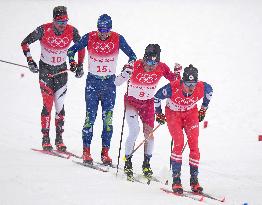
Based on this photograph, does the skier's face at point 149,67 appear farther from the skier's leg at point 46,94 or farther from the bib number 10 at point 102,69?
the skier's leg at point 46,94

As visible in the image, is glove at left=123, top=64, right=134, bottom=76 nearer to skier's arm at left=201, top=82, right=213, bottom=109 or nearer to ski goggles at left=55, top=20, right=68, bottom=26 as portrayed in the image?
skier's arm at left=201, top=82, right=213, bottom=109

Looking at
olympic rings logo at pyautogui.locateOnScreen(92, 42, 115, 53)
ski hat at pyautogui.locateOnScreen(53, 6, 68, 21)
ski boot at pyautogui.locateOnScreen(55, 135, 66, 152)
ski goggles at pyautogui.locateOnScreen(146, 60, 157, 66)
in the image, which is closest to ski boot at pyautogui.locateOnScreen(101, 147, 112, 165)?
ski boot at pyautogui.locateOnScreen(55, 135, 66, 152)

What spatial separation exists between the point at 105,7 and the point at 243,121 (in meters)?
25.6

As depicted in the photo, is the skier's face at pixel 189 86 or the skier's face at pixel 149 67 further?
the skier's face at pixel 149 67

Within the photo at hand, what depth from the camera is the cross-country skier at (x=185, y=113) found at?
6.66m

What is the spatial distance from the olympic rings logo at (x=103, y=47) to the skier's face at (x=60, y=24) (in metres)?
0.88

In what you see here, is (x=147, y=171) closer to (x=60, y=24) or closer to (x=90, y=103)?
(x=90, y=103)

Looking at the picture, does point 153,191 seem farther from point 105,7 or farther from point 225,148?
point 105,7

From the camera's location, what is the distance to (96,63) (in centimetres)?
781

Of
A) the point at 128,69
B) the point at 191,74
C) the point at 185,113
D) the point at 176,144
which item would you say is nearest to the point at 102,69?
the point at 128,69

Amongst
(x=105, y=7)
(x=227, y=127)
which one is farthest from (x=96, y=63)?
(x=105, y=7)

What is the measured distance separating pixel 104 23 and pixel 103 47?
1.52ft

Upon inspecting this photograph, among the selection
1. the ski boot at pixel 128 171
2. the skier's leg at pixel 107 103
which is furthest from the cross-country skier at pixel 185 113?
the skier's leg at pixel 107 103

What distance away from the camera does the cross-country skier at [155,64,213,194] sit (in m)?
6.66
